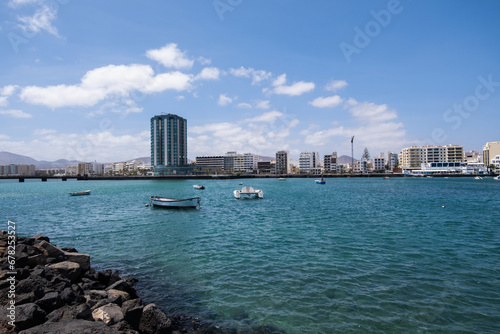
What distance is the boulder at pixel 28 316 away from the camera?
22.3ft

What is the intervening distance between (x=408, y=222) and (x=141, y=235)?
74.4 feet

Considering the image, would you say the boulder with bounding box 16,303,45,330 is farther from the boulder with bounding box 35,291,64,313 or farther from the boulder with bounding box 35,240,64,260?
the boulder with bounding box 35,240,64,260

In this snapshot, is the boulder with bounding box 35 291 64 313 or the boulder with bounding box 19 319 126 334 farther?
the boulder with bounding box 35 291 64 313

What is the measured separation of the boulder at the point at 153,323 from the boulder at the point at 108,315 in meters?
0.63

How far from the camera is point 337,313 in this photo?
9688 mm

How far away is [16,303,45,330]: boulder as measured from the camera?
679 centimetres

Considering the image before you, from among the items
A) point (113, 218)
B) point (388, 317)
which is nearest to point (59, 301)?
point (388, 317)

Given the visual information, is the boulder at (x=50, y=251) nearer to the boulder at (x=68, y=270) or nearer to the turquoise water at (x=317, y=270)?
the boulder at (x=68, y=270)

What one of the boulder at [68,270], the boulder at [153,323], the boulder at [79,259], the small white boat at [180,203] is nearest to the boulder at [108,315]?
the boulder at [153,323]

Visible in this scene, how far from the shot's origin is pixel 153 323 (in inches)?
320

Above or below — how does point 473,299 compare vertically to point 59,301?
below

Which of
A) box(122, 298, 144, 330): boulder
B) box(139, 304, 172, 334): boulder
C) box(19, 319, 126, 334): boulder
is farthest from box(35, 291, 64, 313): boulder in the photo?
box(139, 304, 172, 334): boulder

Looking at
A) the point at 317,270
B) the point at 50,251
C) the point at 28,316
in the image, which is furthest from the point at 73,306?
the point at 317,270

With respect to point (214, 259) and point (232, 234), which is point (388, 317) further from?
point (232, 234)
